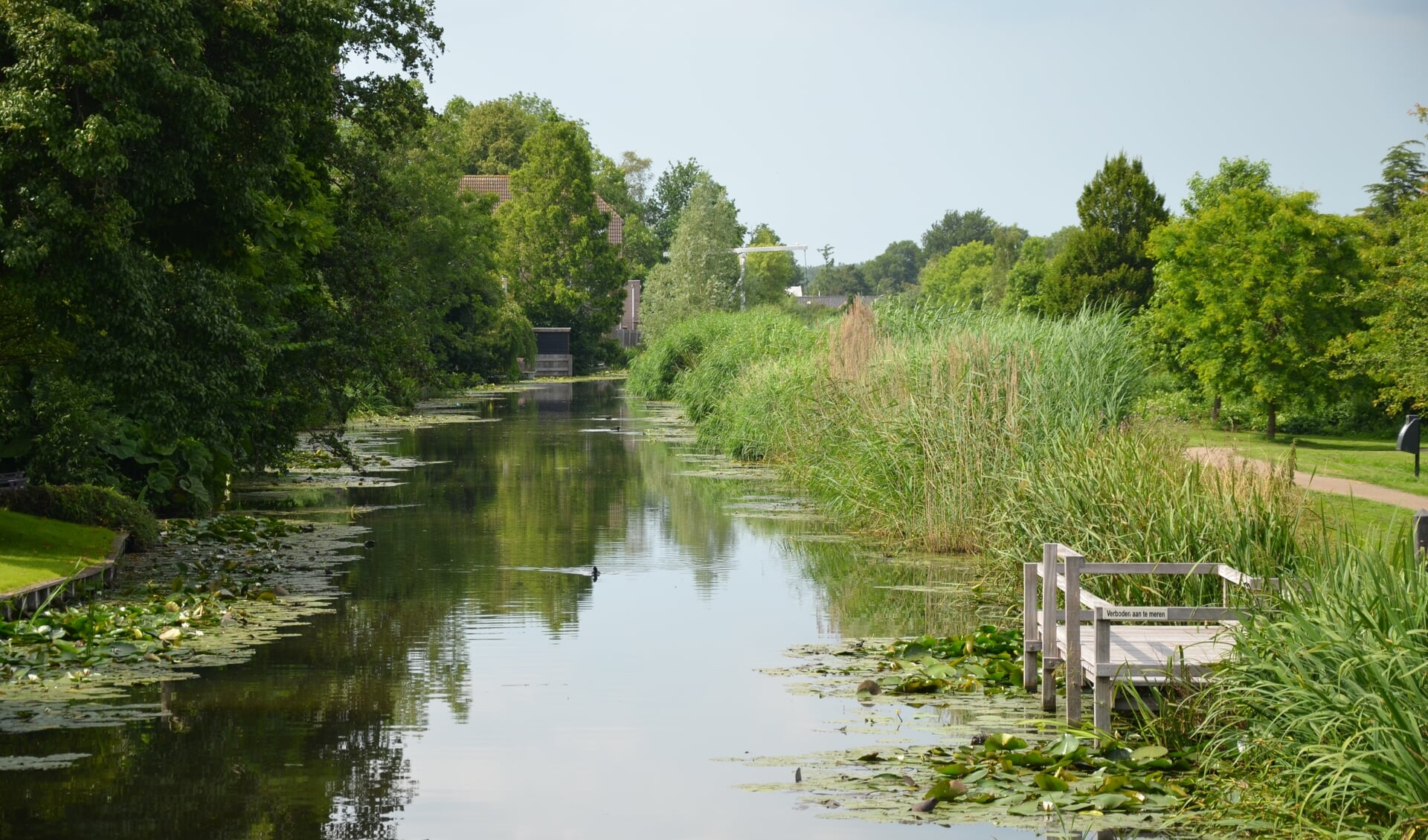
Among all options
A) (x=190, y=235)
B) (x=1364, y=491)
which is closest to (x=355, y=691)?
(x=190, y=235)

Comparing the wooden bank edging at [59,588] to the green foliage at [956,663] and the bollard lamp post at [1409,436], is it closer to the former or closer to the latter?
the green foliage at [956,663]

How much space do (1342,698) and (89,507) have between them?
1314 cm

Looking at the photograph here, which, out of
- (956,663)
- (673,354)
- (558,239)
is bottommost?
(956,663)

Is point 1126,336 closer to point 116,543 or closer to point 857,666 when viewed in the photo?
point 857,666

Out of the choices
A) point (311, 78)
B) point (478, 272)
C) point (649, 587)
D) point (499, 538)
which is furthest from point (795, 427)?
point (478, 272)

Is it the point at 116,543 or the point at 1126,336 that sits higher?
the point at 1126,336

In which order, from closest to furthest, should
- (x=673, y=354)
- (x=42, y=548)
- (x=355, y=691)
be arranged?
(x=355, y=691)
(x=42, y=548)
(x=673, y=354)

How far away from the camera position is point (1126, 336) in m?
18.0

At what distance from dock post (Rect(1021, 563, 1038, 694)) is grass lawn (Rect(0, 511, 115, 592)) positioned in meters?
7.99

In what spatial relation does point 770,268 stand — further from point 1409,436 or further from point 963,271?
point 1409,436

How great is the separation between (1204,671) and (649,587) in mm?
8081

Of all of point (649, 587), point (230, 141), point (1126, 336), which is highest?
point (230, 141)

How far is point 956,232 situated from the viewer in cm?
18775

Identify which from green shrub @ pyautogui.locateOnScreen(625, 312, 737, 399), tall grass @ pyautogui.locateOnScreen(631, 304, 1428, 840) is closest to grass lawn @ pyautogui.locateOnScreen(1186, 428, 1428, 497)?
tall grass @ pyautogui.locateOnScreen(631, 304, 1428, 840)
